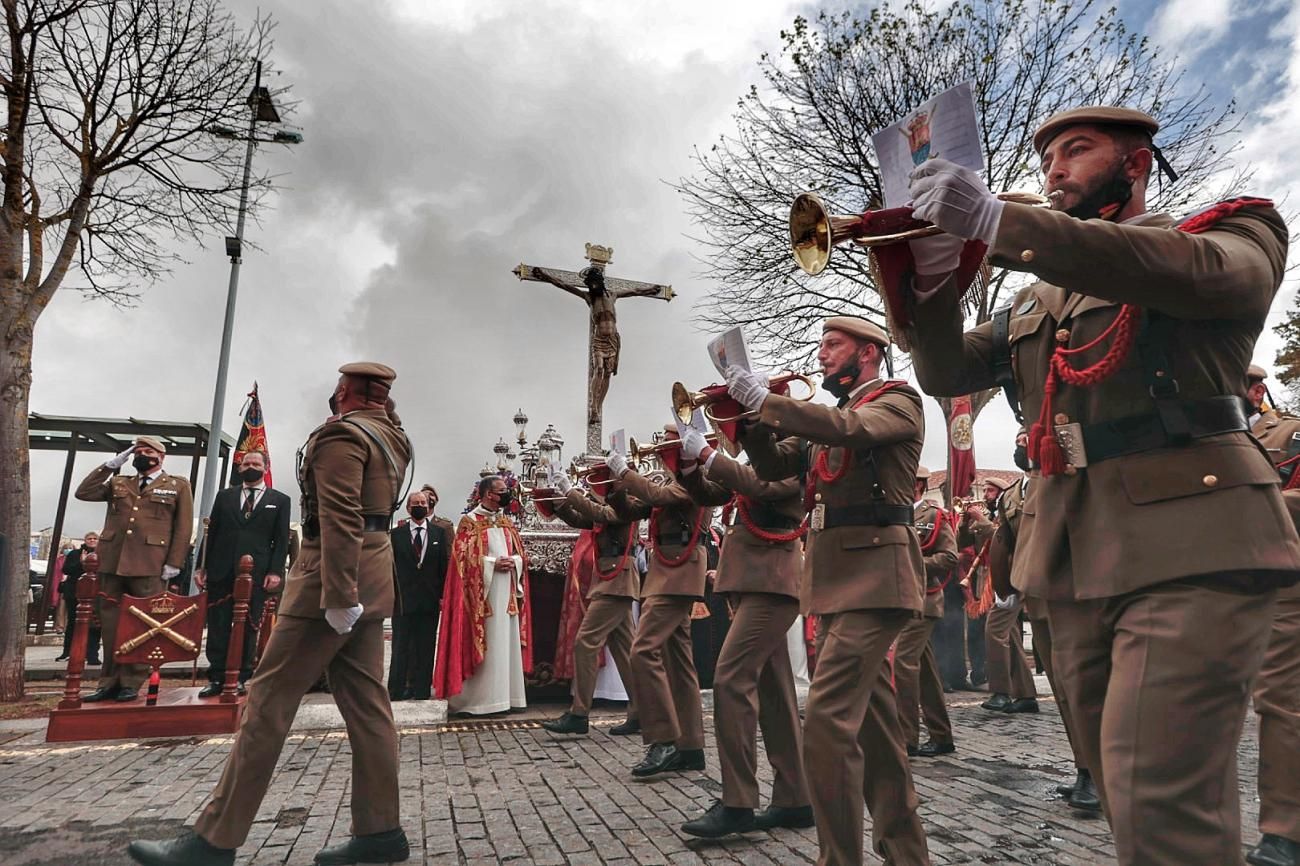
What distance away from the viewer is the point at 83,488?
26.1ft

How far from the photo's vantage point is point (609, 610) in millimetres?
6980

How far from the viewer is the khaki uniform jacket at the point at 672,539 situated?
566 centimetres

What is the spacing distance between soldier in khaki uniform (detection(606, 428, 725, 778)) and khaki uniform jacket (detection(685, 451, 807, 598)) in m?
0.55

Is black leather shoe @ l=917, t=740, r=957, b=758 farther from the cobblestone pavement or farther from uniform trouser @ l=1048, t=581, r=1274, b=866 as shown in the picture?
uniform trouser @ l=1048, t=581, r=1274, b=866

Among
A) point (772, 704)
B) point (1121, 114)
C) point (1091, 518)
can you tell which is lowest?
point (772, 704)

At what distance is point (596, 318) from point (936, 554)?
9303 millimetres

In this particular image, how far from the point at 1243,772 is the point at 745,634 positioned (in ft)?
11.6

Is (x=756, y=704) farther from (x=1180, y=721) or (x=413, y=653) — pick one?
(x=413, y=653)

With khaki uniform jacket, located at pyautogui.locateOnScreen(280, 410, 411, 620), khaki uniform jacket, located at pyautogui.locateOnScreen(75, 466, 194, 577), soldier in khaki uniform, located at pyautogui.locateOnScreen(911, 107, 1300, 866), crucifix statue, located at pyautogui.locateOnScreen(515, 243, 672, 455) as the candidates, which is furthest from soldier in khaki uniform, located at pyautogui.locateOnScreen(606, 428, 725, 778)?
crucifix statue, located at pyautogui.locateOnScreen(515, 243, 672, 455)

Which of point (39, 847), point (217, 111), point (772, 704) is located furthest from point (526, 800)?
point (217, 111)

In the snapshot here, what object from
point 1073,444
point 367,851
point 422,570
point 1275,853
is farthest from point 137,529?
point 1275,853

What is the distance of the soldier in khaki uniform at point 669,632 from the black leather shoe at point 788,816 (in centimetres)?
124

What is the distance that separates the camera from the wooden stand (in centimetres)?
608

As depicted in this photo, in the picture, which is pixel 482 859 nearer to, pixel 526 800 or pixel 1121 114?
pixel 526 800
